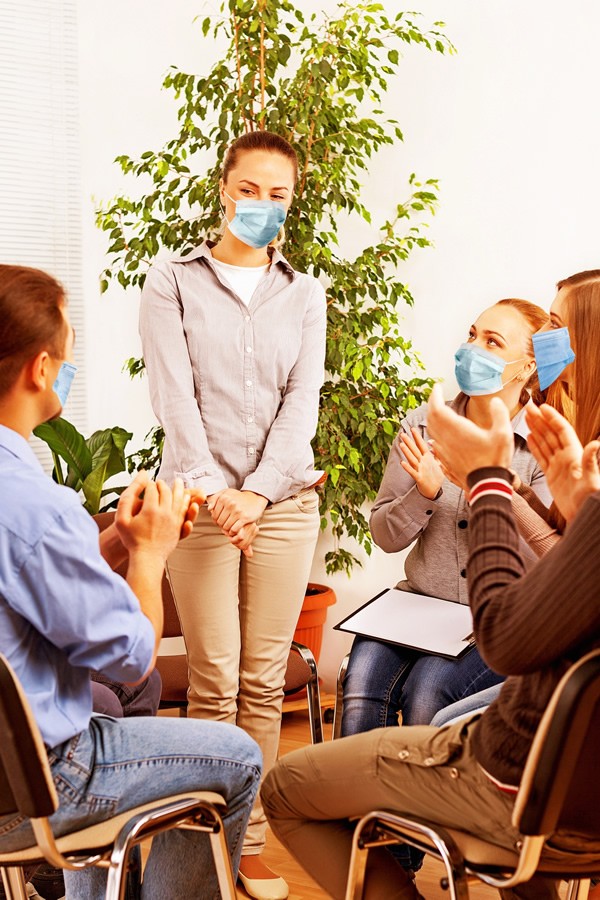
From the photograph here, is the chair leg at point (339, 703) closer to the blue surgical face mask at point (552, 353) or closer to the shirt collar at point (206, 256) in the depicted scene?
the blue surgical face mask at point (552, 353)

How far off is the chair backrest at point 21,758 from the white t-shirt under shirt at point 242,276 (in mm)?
1395

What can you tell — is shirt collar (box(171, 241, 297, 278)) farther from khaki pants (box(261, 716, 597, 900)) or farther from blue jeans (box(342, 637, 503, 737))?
khaki pants (box(261, 716, 597, 900))

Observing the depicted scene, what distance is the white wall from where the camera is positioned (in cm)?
321

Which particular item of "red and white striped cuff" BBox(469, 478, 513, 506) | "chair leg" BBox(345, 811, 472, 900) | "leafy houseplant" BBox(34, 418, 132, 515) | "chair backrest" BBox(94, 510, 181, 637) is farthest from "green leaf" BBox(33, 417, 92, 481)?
"red and white striped cuff" BBox(469, 478, 513, 506)

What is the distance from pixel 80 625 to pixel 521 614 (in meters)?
0.62

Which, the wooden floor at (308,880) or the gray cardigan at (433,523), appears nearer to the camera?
the wooden floor at (308,880)

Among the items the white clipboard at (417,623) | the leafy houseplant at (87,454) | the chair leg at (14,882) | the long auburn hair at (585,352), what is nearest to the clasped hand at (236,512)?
the white clipboard at (417,623)

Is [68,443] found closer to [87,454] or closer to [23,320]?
[87,454]

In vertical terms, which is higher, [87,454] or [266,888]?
[87,454]

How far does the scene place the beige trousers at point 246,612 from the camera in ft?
7.66

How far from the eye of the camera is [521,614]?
1.22 meters

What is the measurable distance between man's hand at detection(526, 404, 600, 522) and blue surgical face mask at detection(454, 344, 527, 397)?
880 millimetres

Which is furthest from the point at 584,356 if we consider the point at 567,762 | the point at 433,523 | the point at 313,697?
the point at 313,697

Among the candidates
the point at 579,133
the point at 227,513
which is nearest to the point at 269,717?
the point at 227,513
